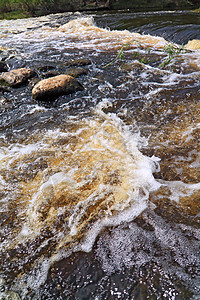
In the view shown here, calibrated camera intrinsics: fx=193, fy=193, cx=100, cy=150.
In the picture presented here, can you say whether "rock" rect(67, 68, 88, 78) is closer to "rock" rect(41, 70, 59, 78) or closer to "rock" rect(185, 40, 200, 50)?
"rock" rect(41, 70, 59, 78)

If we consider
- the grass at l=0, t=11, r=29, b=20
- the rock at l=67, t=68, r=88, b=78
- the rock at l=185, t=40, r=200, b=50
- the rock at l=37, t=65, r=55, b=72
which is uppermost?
the grass at l=0, t=11, r=29, b=20

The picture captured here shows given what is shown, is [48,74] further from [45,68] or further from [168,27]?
[168,27]

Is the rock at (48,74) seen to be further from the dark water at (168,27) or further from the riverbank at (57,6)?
the riverbank at (57,6)

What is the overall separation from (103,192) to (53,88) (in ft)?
9.47

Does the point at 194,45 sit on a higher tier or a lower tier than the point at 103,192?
higher

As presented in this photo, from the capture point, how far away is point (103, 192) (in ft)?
6.96

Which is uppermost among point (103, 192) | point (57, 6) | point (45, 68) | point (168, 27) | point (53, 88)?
point (57, 6)

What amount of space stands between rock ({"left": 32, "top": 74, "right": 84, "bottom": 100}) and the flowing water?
15 cm

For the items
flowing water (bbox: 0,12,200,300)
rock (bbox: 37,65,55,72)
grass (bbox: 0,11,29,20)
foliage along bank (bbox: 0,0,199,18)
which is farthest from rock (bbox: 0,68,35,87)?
grass (bbox: 0,11,29,20)

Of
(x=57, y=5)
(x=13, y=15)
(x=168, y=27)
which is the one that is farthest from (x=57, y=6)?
(x=168, y=27)

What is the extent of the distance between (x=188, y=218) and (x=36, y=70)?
5539 millimetres

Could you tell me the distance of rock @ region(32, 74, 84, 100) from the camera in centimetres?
410

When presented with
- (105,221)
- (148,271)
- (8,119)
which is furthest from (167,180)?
(8,119)

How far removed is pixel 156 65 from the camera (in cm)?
555
